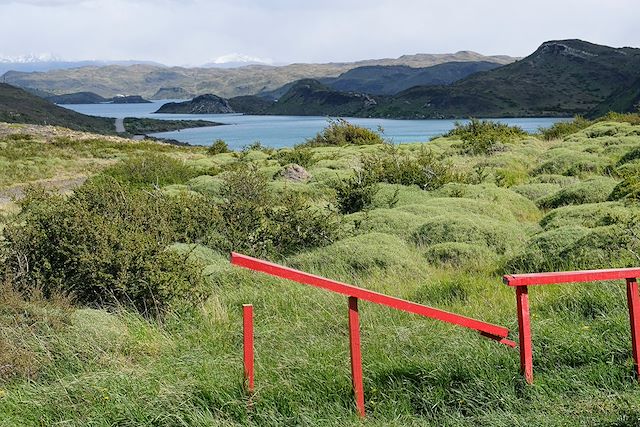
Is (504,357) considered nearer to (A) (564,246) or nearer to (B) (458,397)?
(B) (458,397)

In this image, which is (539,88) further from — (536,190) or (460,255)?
(460,255)

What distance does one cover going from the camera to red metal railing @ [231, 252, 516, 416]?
12.4 ft

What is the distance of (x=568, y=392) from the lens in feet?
13.4

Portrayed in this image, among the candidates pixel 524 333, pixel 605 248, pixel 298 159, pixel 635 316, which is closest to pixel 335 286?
pixel 524 333

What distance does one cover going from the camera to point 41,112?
3553 inches

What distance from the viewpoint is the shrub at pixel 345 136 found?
34.4 metres

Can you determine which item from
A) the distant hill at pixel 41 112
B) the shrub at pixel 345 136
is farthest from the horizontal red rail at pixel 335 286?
the distant hill at pixel 41 112

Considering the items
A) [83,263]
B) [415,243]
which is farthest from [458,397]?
[415,243]

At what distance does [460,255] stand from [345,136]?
27499mm

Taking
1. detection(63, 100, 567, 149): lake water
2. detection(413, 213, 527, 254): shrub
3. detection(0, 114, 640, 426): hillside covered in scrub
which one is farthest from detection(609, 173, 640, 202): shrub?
detection(63, 100, 567, 149): lake water

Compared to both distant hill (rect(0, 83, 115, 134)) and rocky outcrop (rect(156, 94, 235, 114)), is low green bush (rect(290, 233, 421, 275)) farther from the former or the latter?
rocky outcrop (rect(156, 94, 235, 114))

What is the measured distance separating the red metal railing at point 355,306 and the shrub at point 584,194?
922cm

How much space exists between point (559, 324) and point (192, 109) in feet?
611

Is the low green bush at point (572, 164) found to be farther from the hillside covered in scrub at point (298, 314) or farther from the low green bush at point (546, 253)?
the low green bush at point (546, 253)
